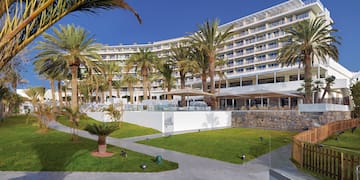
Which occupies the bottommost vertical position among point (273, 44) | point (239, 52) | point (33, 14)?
point (33, 14)

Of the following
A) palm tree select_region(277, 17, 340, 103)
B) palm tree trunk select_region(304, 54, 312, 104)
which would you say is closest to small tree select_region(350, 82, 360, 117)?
palm tree select_region(277, 17, 340, 103)

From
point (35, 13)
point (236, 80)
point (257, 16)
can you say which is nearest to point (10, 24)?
point (35, 13)

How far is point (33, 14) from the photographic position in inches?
127

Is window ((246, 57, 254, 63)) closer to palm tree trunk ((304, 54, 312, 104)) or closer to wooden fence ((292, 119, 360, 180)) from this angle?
palm tree trunk ((304, 54, 312, 104))

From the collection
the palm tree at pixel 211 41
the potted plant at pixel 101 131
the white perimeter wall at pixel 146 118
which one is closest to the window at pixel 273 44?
the palm tree at pixel 211 41

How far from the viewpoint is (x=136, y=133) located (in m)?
19.7

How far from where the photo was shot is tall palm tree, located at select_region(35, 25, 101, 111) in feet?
80.7

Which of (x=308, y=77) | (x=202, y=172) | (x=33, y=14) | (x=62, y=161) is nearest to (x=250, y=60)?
(x=308, y=77)

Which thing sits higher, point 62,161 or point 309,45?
point 309,45

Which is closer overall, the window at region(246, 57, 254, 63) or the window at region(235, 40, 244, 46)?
the window at region(246, 57, 254, 63)

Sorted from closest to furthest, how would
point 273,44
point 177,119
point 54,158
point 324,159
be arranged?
point 324,159, point 54,158, point 177,119, point 273,44

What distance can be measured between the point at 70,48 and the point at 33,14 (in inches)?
947

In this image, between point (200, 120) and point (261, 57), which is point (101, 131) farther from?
point (261, 57)

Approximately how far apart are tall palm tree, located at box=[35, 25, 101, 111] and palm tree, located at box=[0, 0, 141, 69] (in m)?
22.3
